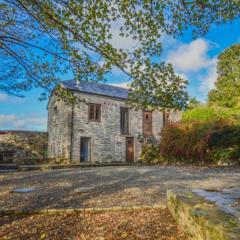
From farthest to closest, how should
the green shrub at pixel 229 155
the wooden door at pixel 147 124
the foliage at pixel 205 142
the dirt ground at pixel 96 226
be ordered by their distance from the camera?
1. the wooden door at pixel 147 124
2. the foliage at pixel 205 142
3. the green shrub at pixel 229 155
4. the dirt ground at pixel 96 226

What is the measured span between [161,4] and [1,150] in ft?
54.8

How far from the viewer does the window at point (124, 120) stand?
22.1 meters

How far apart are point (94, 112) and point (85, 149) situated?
279 cm

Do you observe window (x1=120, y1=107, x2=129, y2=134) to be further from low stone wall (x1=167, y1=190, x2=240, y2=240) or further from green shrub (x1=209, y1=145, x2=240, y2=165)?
low stone wall (x1=167, y1=190, x2=240, y2=240)

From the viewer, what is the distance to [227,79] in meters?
29.9

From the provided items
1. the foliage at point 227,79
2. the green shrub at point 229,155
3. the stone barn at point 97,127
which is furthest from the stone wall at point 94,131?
the foliage at point 227,79

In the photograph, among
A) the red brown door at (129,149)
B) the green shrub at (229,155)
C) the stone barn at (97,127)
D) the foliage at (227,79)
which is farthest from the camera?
the foliage at (227,79)

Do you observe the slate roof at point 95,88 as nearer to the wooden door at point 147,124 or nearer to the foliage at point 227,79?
the wooden door at point 147,124

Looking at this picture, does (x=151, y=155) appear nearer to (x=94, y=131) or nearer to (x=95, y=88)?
(x=94, y=131)

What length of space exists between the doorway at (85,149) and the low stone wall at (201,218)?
52.3 feet

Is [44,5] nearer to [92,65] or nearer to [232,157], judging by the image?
[92,65]

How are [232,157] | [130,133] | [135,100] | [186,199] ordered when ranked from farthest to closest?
[130,133] < [232,157] < [135,100] < [186,199]

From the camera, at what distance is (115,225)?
13.2ft

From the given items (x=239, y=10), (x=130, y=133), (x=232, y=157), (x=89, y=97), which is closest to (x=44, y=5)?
(x=239, y=10)
